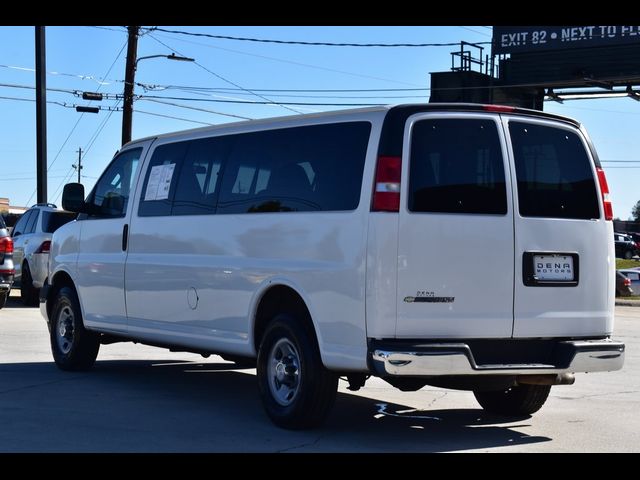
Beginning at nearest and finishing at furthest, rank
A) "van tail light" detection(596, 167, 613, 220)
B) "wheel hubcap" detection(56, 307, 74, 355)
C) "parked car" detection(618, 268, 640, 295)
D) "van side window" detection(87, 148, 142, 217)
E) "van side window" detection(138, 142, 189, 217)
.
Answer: "van tail light" detection(596, 167, 613, 220), "van side window" detection(138, 142, 189, 217), "van side window" detection(87, 148, 142, 217), "wheel hubcap" detection(56, 307, 74, 355), "parked car" detection(618, 268, 640, 295)

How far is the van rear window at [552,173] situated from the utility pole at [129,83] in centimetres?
2432

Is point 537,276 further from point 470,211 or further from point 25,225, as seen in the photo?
point 25,225

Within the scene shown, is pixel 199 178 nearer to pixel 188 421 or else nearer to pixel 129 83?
pixel 188 421

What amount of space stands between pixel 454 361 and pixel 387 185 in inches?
49.3

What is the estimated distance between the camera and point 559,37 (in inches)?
1766

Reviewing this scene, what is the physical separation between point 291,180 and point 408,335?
1.68 m

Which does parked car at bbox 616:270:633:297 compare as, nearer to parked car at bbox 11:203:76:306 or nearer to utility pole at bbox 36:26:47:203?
utility pole at bbox 36:26:47:203

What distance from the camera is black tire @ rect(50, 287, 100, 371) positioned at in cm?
1118

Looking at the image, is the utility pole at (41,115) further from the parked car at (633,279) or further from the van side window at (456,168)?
the van side window at (456,168)

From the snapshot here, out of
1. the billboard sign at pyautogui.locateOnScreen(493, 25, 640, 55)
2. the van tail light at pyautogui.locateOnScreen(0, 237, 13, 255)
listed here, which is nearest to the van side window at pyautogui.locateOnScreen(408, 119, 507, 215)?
the van tail light at pyautogui.locateOnScreen(0, 237, 13, 255)

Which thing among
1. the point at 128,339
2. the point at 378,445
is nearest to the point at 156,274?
the point at 128,339

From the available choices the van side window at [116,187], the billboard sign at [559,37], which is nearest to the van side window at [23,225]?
the van side window at [116,187]

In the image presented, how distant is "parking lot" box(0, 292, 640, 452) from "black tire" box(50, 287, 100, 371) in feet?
0.51

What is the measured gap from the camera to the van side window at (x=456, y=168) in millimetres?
7633
